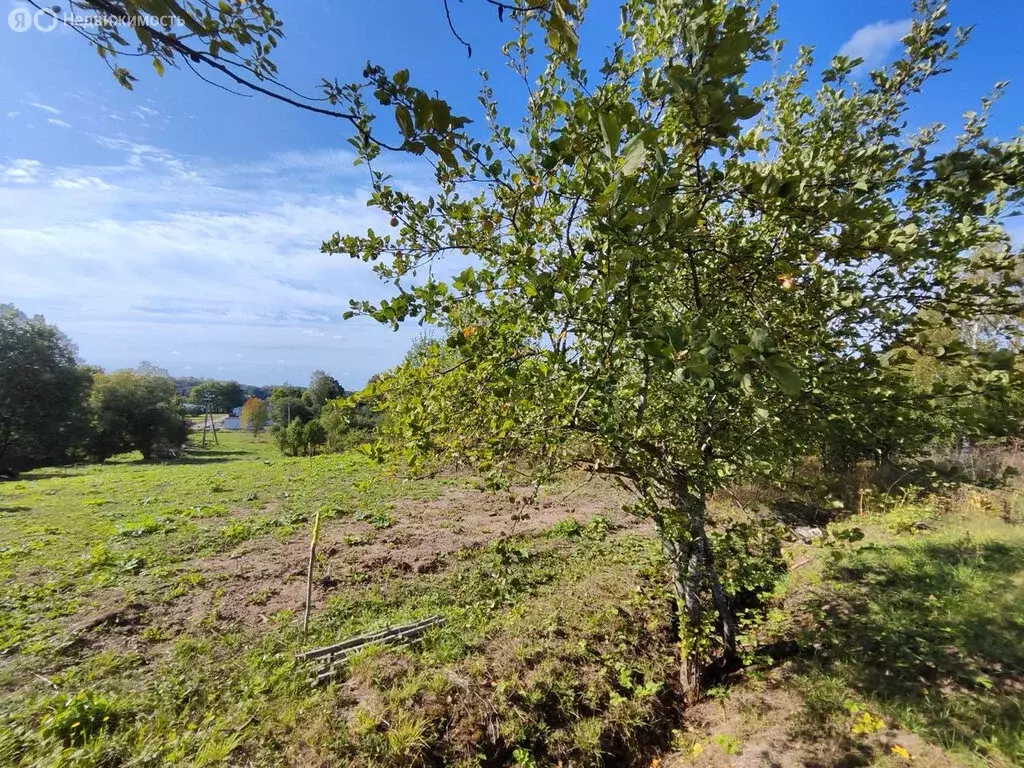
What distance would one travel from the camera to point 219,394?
295 ft

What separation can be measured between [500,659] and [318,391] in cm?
4446

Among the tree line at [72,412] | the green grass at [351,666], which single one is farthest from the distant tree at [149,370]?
the green grass at [351,666]

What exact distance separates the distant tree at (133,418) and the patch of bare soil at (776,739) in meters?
Result: 42.9

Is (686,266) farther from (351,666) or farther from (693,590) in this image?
(351,666)

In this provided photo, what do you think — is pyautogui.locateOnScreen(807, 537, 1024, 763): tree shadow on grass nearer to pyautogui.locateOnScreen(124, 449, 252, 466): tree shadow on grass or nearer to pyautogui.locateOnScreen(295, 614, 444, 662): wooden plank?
pyautogui.locateOnScreen(295, 614, 444, 662): wooden plank

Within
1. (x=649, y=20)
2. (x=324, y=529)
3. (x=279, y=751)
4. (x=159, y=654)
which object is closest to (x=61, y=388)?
(x=324, y=529)

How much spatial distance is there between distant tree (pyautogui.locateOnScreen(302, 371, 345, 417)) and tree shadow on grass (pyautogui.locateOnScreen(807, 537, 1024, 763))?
40.6 meters

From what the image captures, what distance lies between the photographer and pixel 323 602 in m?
6.33

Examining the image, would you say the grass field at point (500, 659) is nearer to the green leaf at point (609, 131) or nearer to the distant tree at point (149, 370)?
the green leaf at point (609, 131)

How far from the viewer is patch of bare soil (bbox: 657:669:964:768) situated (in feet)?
10.7

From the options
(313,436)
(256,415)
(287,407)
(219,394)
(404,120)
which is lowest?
(313,436)

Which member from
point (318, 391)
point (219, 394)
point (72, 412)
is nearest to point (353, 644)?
point (72, 412)

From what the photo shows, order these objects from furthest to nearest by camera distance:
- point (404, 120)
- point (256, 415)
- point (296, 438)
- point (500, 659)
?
point (256, 415) → point (296, 438) → point (500, 659) → point (404, 120)

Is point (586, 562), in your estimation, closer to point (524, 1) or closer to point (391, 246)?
point (391, 246)
